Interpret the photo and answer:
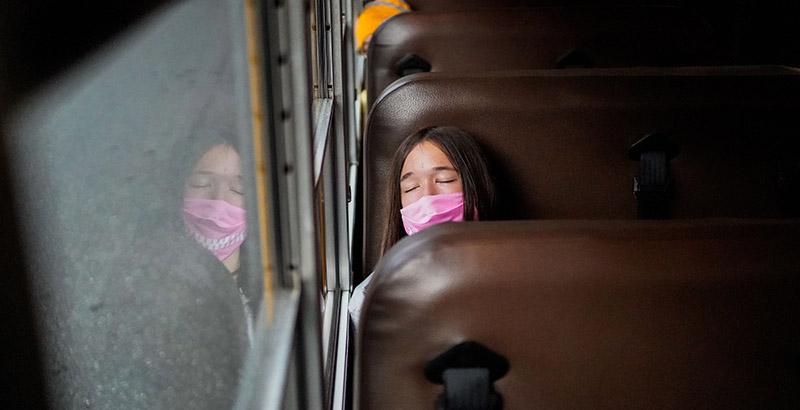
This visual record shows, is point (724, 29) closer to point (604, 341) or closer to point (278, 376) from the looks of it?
point (604, 341)

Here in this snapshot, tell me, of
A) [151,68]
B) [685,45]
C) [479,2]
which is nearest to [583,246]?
[151,68]

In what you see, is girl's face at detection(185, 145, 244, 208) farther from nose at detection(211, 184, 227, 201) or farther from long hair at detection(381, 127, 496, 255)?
long hair at detection(381, 127, 496, 255)

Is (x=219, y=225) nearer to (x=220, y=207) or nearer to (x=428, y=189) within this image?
(x=220, y=207)

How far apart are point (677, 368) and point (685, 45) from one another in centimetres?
133

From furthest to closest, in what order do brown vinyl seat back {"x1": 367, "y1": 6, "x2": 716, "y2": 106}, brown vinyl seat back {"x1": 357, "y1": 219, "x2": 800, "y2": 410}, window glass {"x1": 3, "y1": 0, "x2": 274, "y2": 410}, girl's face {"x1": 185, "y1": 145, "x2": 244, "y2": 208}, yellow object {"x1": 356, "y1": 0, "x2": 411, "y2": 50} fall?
yellow object {"x1": 356, "y1": 0, "x2": 411, "y2": 50}, brown vinyl seat back {"x1": 367, "y1": 6, "x2": 716, "y2": 106}, girl's face {"x1": 185, "y1": 145, "x2": 244, "y2": 208}, brown vinyl seat back {"x1": 357, "y1": 219, "x2": 800, "y2": 410}, window glass {"x1": 3, "y1": 0, "x2": 274, "y2": 410}

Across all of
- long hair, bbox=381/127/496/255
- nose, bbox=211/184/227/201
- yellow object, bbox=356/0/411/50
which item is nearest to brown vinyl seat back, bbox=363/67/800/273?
long hair, bbox=381/127/496/255

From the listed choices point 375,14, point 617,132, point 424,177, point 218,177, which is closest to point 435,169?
point 424,177

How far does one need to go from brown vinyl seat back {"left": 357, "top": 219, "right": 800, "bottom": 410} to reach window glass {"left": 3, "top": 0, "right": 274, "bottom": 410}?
18cm

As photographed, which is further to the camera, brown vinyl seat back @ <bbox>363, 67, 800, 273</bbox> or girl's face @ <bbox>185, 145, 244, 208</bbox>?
brown vinyl seat back @ <bbox>363, 67, 800, 273</bbox>

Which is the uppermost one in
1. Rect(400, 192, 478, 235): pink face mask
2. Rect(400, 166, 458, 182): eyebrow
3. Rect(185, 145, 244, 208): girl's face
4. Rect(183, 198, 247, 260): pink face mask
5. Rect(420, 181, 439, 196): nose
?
Rect(185, 145, 244, 208): girl's face

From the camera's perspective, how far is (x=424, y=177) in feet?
4.28

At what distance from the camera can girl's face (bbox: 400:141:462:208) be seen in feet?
4.16

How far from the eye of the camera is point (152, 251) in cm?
60

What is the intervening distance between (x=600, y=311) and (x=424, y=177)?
632 millimetres
